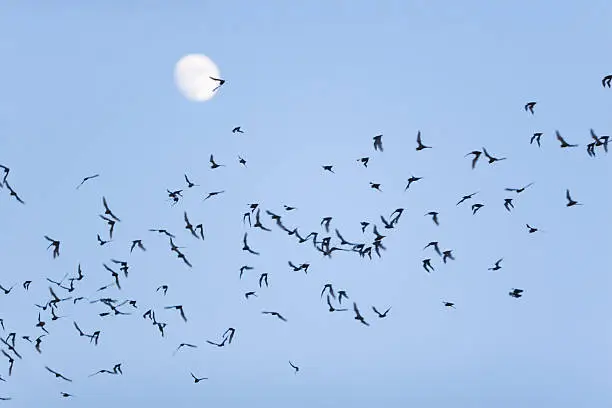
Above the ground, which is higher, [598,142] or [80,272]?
[598,142]

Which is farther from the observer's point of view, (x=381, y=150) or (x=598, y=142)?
(x=381, y=150)

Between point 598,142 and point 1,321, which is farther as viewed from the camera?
point 1,321

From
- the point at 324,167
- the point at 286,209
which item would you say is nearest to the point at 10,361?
the point at 286,209

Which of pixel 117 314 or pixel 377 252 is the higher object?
pixel 377 252

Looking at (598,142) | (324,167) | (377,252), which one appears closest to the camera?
(598,142)

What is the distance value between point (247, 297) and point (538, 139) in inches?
923

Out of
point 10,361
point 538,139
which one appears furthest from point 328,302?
point 10,361

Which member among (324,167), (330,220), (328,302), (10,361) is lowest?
(10,361)

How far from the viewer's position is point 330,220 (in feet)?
217

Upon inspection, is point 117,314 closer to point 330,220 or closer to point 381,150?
point 330,220

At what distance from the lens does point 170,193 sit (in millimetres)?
65000

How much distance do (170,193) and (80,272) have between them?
29.7 feet

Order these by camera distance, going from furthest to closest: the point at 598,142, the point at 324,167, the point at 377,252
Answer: the point at 324,167 < the point at 377,252 < the point at 598,142

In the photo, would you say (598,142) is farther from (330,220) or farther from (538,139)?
(330,220)
